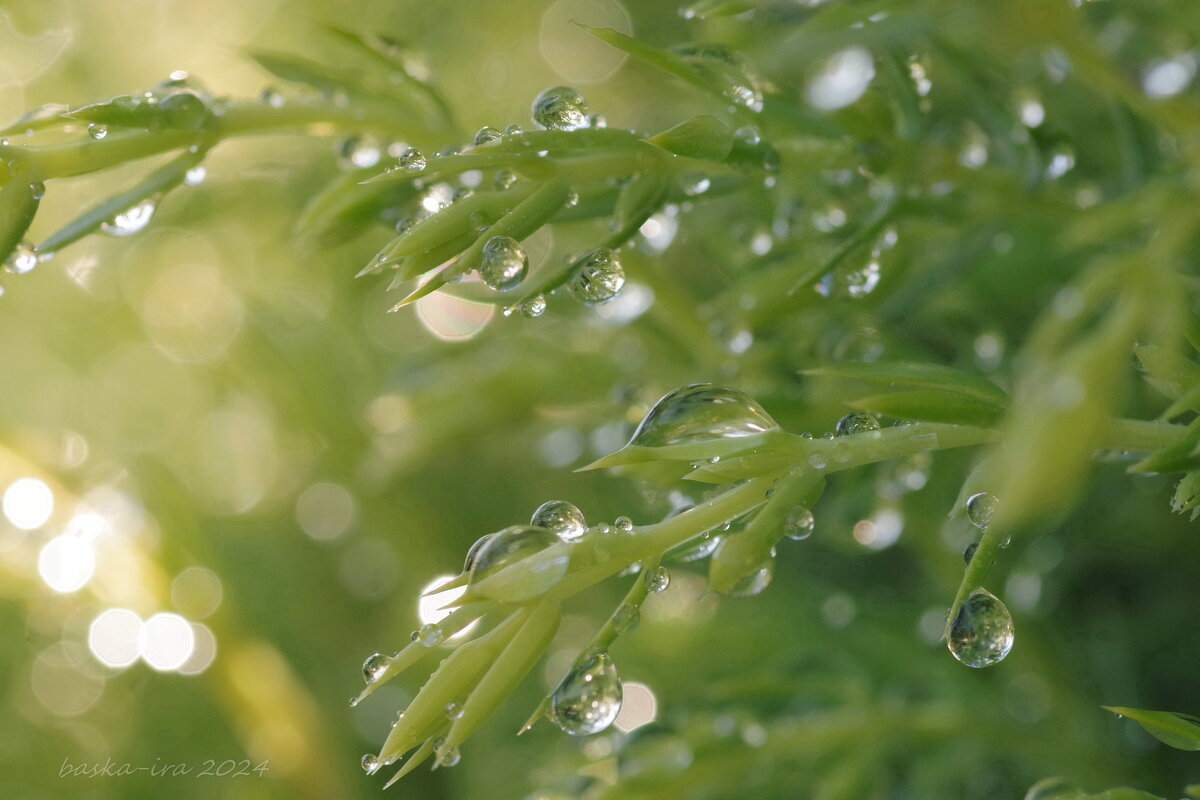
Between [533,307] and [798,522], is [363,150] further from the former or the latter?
[798,522]

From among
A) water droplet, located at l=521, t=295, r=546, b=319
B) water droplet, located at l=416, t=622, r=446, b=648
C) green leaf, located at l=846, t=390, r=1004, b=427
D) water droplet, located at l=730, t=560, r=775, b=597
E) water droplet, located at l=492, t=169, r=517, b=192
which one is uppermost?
water droplet, located at l=492, t=169, r=517, b=192

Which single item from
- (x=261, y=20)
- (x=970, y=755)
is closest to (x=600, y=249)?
(x=970, y=755)

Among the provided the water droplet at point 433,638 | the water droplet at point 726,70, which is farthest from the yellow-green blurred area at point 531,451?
the water droplet at point 433,638

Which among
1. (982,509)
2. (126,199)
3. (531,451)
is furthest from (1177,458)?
(531,451)

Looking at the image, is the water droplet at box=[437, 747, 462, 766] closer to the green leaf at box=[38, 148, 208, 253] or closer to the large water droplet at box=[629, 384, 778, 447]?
the large water droplet at box=[629, 384, 778, 447]

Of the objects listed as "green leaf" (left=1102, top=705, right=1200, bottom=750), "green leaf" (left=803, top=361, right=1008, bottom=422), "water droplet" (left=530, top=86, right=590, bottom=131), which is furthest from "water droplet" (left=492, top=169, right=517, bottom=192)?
"green leaf" (left=1102, top=705, right=1200, bottom=750)

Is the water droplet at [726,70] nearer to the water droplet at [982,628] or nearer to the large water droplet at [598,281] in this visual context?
the large water droplet at [598,281]

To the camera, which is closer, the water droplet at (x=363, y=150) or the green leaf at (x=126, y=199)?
the green leaf at (x=126, y=199)

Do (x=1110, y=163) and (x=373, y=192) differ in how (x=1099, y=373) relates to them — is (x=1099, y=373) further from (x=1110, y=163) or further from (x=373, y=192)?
(x=1110, y=163)
